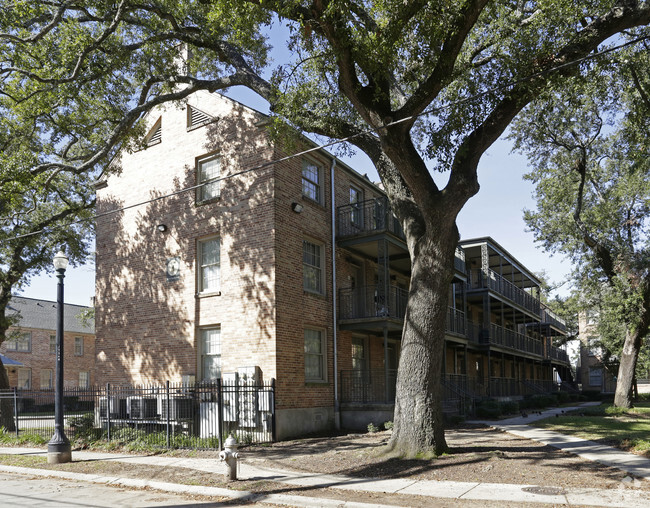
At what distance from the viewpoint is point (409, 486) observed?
890 centimetres

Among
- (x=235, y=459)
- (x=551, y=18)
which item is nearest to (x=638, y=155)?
(x=551, y=18)

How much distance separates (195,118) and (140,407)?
9110 millimetres

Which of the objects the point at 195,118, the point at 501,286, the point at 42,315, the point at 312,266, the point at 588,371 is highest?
the point at 195,118

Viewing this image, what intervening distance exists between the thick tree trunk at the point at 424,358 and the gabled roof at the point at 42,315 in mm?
31942

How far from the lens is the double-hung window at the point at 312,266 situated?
18031mm

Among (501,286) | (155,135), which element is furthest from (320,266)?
(501,286)

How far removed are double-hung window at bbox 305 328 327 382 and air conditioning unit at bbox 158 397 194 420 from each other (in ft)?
11.6

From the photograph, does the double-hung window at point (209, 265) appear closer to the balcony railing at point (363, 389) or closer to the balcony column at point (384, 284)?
the balcony railing at point (363, 389)

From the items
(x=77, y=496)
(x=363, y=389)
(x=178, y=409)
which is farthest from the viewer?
(x=363, y=389)

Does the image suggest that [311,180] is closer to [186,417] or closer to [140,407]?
[186,417]

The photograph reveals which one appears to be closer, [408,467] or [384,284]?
[408,467]

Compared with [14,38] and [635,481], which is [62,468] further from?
[635,481]

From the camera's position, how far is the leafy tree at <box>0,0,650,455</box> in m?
10.7

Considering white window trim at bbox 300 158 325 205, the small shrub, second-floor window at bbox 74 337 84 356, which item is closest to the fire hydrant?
white window trim at bbox 300 158 325 205
